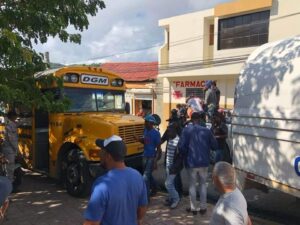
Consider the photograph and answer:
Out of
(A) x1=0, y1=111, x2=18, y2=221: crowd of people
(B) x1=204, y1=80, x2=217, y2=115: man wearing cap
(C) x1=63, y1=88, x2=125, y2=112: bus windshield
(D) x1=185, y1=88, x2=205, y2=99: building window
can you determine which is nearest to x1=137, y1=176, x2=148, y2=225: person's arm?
(A) x1=0, y1=111, x2=18, y2=221: crowd of people

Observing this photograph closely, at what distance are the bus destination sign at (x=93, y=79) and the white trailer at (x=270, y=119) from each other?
3.48 metres

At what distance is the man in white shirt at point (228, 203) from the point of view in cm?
299

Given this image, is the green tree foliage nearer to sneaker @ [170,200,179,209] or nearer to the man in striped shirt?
the man in striped shirt

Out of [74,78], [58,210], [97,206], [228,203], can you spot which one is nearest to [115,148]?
[97,206]

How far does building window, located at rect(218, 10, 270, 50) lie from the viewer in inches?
763

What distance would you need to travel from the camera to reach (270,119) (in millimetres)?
5094

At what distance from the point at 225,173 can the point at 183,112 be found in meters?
7.62

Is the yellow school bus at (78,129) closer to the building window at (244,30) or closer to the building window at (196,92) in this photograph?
the building window at (244,30)

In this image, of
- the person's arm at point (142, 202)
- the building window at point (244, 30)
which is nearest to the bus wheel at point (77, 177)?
the person's arm at point (142, 202)

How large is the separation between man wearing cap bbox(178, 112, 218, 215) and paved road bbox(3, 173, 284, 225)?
371 mm

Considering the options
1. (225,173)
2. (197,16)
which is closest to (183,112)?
(225,173)

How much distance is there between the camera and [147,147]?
6828 mm

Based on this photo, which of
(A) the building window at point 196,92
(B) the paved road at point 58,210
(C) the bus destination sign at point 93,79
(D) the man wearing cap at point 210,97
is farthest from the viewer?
(A) the building window at point 196,92

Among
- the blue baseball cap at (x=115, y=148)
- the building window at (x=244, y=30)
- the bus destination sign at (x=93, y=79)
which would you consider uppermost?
the building window at (x=244, y=30)
